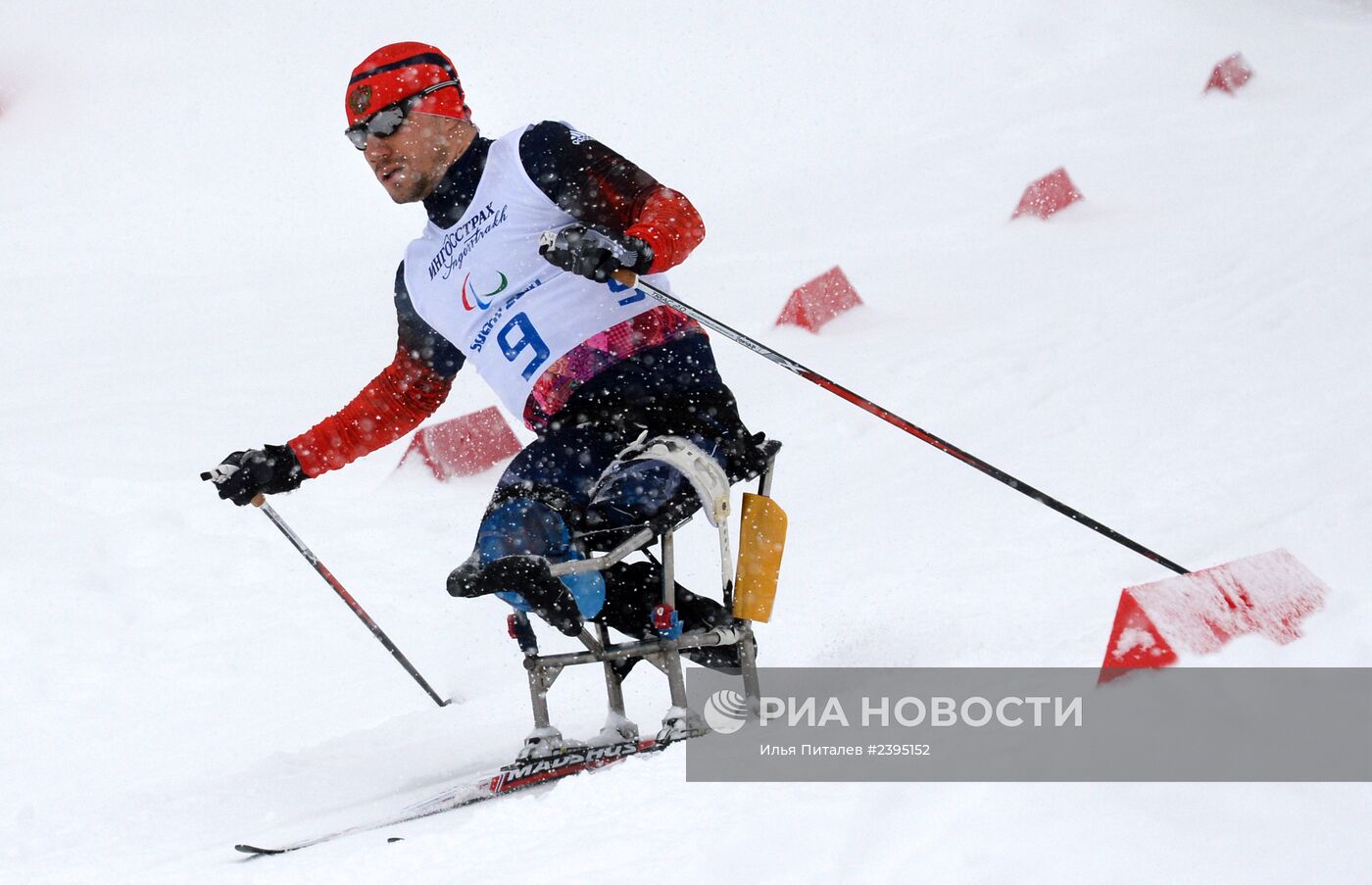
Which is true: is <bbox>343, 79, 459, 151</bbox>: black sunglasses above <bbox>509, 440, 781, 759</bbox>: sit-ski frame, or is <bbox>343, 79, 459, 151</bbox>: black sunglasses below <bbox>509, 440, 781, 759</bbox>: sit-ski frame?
above

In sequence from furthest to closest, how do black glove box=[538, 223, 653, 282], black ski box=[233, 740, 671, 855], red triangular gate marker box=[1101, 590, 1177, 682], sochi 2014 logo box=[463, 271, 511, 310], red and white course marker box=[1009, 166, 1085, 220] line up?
1. red and white course marker box=[1009, 166, 1085, 220]
2. sochi 2014 logo box=[463, 271, 511, 310]
3. black ski box=[233, 740, 671, 855]
4. black glove box=[538, 223, 653, 282]
5. red triangular gate marker box=[1101, 590, 1177, 682]

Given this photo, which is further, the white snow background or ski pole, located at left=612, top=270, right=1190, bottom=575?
ski pole, located at left=612, top=270, right=1190, bottom=575

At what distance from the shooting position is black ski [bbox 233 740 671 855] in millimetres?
3184

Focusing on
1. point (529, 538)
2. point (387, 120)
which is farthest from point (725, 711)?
point (387, 120)

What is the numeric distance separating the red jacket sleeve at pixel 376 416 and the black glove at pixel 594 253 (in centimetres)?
93

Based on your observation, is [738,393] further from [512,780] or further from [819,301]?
[512,780]

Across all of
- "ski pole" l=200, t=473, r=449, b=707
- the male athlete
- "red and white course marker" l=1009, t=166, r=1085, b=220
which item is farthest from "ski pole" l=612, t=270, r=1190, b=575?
"red and white course marker" l=1009, t=166, r=1085, b=220

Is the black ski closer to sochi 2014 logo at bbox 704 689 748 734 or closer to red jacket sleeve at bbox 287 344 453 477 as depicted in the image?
sochi 2014 logo at bbox 704 689 748 734

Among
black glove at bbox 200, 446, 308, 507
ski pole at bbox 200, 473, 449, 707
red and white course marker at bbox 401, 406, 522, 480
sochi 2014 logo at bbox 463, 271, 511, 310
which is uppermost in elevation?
red and white course marker at bbox 401, 406, 522, 480

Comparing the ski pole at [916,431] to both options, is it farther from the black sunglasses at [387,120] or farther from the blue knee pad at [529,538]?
the black sunglasses at [387,120]

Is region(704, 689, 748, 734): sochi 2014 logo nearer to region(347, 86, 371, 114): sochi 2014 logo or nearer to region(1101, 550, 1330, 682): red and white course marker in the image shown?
region(1101, 550, 1330, 682): red and white course marker

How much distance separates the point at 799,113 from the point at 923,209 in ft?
9.71

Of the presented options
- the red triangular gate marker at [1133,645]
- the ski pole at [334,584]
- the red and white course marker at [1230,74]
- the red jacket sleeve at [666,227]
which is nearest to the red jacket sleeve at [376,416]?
the ski pole at [334,584]

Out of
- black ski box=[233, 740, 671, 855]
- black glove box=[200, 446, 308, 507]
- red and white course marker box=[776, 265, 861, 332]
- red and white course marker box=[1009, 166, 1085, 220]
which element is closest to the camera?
black ski box=[233, 740, 671, 855]
